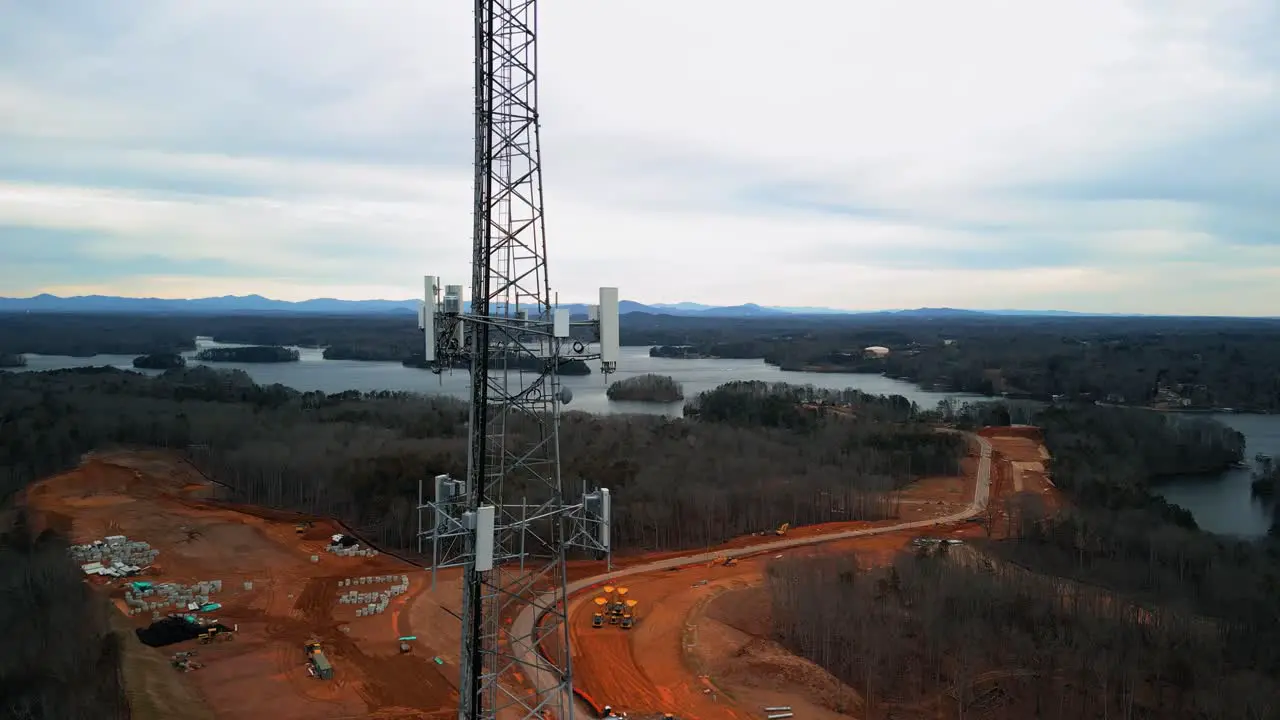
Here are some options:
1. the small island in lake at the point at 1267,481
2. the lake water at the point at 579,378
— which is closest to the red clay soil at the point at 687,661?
the small island in lake at the point at 1267,481

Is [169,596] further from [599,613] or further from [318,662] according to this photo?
[599,613]

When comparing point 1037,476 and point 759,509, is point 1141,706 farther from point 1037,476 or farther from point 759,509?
point 1037,476

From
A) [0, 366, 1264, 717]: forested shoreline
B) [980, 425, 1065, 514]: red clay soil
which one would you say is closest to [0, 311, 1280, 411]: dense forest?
[0, 366, 1264, 717]: forested shoreline

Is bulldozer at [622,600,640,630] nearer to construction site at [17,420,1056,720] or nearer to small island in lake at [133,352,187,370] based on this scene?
construction site at [17,420,1056,720]

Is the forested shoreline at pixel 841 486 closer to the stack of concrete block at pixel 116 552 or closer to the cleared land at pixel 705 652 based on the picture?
the cleared land at pixel 705 652

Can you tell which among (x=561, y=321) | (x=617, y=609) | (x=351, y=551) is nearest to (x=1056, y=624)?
(x=617, y=609)
